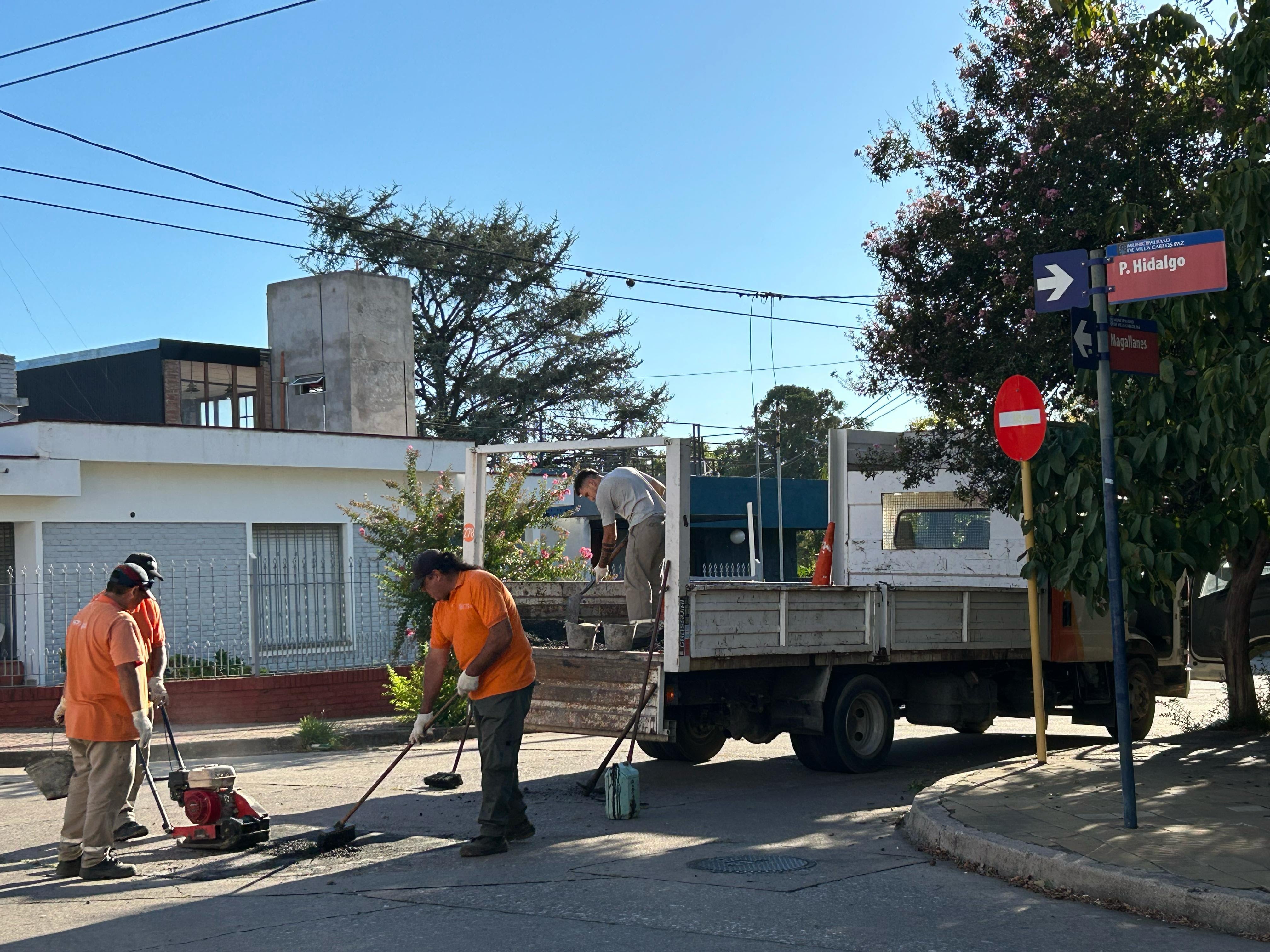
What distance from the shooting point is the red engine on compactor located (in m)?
8.16

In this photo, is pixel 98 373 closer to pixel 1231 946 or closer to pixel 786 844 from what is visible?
pixel 786 844

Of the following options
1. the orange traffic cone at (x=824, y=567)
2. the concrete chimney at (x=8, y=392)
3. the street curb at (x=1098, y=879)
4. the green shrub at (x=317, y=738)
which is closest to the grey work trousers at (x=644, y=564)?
the orange traffic cone at (x=824, y=567)

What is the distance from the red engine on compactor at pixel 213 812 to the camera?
8164 millimetres

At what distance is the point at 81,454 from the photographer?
17547 millimetres

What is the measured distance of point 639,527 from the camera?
1066 centimetres

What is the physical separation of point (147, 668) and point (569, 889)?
3.80 meters

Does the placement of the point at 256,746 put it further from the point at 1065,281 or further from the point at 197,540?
the point at 1065,281


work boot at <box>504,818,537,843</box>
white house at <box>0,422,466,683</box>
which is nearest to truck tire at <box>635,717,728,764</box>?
work boot at <box>504,818,537,843</box>

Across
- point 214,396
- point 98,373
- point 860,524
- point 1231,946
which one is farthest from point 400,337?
point 1231,946

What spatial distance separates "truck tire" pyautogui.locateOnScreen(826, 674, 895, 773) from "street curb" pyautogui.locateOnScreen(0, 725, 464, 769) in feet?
15.1

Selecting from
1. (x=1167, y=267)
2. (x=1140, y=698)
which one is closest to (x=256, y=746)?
(x=1140, y=698)

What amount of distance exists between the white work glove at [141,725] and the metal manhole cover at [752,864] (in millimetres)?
3144

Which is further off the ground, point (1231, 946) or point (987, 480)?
point (987, 480)

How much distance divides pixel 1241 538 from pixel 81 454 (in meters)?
13.6
